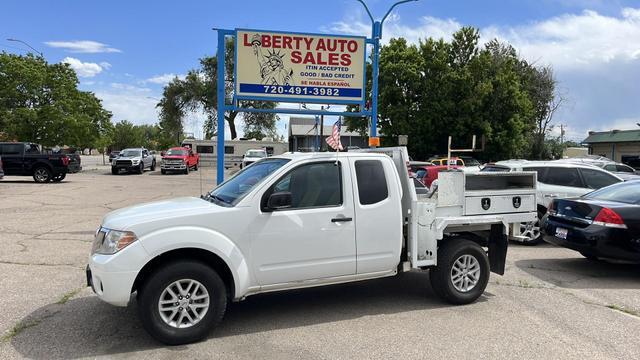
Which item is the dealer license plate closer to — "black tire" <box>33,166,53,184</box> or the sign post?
the sign post

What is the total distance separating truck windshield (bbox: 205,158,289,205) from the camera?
521cm

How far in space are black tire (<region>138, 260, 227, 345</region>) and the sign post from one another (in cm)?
665

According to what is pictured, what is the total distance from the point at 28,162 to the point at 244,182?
23427 mm

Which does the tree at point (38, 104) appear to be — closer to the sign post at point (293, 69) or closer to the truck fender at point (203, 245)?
the sign post at point (293, 69)

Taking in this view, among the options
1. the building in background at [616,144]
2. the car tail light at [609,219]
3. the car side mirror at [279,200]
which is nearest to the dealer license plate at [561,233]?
the car tail light at [609,219]

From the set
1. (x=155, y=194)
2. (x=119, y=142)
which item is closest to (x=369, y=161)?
(x=155, y=194)

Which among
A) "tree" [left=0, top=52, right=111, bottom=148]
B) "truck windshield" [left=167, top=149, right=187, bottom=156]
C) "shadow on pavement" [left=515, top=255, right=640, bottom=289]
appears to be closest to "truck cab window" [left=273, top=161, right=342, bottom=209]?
"shadow on pavement" [left=515, top=255, right=640, bottom=289]

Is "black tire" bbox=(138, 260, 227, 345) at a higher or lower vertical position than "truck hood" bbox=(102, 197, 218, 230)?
lower

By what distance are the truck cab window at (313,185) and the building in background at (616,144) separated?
49.8 m

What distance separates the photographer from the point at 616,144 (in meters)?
52.7

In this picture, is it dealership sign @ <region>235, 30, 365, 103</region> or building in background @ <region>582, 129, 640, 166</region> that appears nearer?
dealership sign @ <region>235, 30, 365, 103</region>

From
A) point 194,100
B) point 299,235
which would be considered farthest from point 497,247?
point 194,100

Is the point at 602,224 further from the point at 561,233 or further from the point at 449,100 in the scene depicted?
the point at 449,100

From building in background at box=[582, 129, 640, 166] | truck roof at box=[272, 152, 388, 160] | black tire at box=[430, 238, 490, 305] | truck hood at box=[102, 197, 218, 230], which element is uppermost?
building in background at box=[582, 129, 640, 166]
